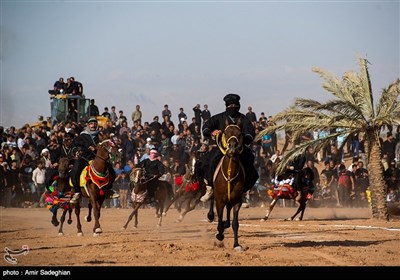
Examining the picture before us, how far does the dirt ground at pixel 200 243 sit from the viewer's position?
1509 cm

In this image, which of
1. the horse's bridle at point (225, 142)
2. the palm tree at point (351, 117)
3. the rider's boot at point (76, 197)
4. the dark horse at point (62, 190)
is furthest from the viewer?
the palm tree at point (351, 117)

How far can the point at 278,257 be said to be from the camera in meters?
15.6

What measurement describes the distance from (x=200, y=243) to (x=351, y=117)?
11067 millimetres

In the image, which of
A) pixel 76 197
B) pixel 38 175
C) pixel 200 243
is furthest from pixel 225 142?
pixel 38 175

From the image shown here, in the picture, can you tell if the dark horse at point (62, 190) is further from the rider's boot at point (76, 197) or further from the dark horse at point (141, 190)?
the dark horse at point (141, 190)

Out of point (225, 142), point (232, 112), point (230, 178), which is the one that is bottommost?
point (230, 178)

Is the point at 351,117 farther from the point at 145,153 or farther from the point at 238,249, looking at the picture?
the point at 238,249

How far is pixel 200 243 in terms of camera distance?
61.3 ft

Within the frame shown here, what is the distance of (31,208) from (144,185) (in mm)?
10666

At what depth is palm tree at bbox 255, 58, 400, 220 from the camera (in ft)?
90.5

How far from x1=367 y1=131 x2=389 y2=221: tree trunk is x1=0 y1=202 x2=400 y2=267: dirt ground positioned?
1.76ft

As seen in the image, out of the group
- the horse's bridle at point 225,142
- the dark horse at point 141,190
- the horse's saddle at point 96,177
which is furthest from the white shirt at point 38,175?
the horse's bridle at point 225,142

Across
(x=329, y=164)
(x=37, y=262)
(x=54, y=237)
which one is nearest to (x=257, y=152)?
(x=329, y=164)
